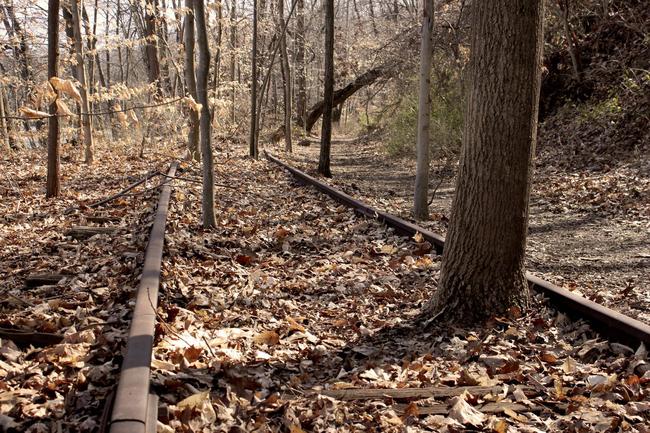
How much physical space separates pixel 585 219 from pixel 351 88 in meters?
21.1

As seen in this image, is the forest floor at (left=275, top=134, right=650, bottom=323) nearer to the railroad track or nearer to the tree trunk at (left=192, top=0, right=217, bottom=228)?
the railroad track

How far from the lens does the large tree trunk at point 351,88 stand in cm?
2187

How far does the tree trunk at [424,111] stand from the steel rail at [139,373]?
5.14m

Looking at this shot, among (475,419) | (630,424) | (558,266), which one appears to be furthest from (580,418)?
(558,266)

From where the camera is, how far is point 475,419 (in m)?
2.88

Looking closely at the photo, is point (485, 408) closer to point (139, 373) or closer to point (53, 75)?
point (139, 373)

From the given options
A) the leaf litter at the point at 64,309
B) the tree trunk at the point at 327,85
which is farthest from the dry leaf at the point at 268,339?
the tree trunk at the point at 327,85

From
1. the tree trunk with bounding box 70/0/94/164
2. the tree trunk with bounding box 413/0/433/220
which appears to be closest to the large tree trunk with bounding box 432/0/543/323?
the tree trunk with bounding box 413/0/433/220

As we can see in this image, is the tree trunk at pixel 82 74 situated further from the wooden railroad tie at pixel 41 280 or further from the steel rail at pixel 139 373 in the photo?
the steel rail at pixel 139 373

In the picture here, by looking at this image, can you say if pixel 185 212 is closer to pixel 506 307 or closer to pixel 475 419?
pixel 506 307

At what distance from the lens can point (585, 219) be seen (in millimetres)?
8234

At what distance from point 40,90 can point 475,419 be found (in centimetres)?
398

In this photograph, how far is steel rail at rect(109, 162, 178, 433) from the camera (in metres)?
2.28

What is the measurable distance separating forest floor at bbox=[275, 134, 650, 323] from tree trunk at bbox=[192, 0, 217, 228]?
328 centimetres
